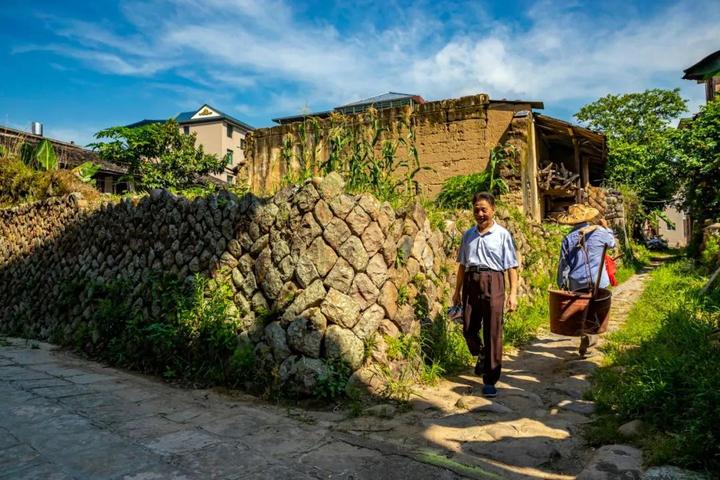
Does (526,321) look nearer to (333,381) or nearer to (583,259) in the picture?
(583,259)

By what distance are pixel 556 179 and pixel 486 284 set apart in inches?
422

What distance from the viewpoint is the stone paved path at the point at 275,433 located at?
2707 mm

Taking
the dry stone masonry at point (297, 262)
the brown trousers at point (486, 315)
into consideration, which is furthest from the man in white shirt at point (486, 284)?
the dry stone masonry at point (297, 262)

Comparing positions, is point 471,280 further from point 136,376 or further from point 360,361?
point 136,376

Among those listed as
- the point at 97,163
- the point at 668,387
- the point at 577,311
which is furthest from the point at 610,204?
the point at 97,163

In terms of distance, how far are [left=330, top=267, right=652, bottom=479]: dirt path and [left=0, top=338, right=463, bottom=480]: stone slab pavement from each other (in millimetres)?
247

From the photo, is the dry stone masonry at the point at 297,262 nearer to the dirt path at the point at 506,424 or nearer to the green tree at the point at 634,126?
the dirt path at the point at 506,424

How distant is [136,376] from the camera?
201 inches

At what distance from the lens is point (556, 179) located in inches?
539

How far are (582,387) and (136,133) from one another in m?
21.3

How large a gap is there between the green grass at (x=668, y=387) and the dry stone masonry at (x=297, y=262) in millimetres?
1890

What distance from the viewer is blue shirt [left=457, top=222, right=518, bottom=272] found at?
430 cm

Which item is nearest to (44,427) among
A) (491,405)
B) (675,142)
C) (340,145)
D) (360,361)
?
(360,361)

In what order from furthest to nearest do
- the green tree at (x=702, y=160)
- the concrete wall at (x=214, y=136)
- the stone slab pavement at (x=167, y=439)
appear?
the concrete wall at (x=214, y=136), the green tree at (x=702, y=160), the stone slab pavement at (x=167, y=439)
